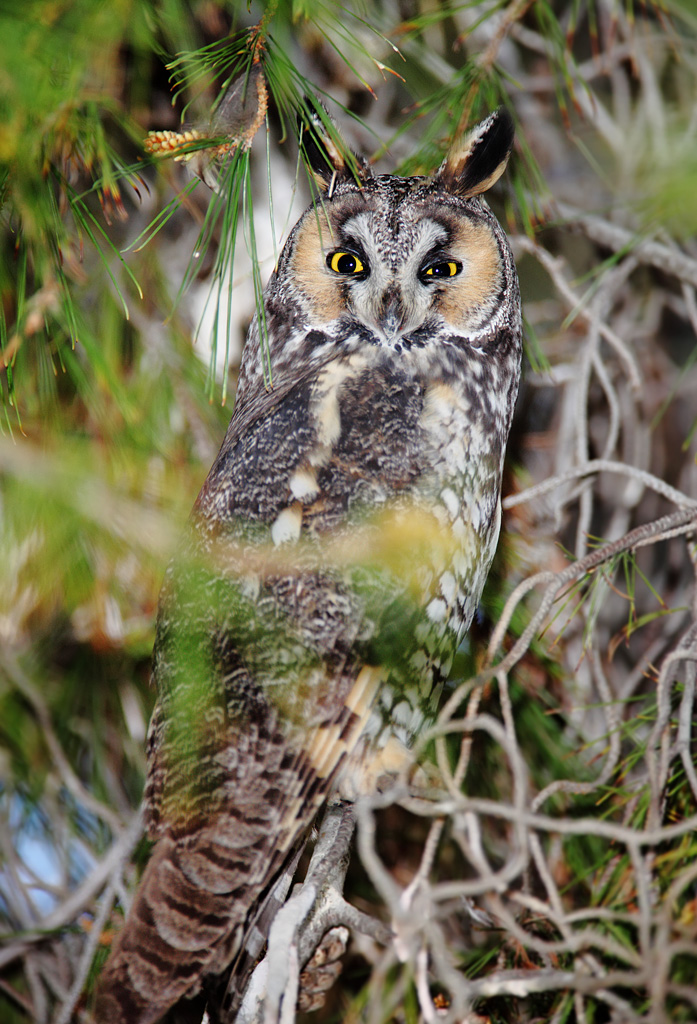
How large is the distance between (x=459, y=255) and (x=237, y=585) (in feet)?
1.92

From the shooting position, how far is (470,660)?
4.17 ft

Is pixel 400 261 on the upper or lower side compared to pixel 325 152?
lower

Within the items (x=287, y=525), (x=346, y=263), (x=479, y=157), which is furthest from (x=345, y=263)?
(x=287, y=525)

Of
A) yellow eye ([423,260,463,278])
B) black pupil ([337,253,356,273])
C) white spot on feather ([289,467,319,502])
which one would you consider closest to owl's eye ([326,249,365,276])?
black pupil ([337,253,356,273])

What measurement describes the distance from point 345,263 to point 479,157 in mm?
261

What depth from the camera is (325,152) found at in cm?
106

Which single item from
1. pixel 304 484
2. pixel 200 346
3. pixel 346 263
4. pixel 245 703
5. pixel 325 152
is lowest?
pixel 245 703

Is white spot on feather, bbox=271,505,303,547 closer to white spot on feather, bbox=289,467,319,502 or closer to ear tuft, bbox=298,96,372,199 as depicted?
white spot on feather, bbox=289,467,319,502

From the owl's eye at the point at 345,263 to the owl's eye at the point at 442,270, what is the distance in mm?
99

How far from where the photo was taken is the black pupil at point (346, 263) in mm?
1077

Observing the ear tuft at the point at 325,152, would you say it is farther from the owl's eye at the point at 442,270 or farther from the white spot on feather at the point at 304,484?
the white spot on feather at the point at 304,484

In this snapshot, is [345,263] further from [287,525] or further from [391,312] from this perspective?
[287,525]

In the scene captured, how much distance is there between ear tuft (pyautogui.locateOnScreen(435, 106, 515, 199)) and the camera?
107cm

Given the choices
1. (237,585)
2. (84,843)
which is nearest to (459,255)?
(237,585)
